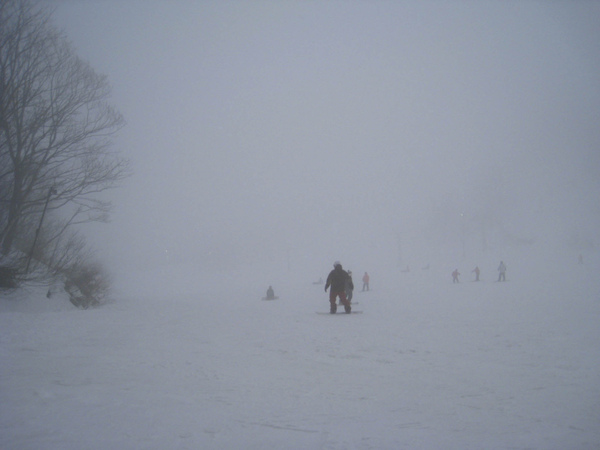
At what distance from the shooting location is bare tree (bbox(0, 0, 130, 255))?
12422 millimetres

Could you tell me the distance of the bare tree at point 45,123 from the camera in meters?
12.4

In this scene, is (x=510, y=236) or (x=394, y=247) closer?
(x=510, y=236)

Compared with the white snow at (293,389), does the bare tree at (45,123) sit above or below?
above

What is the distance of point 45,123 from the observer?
1377cm

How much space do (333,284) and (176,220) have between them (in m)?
181

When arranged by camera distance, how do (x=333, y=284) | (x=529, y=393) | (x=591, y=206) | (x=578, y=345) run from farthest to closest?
(x=591, y=206) < (x=333, y=284) < (x=578, y=345) < (x=529, y=393)

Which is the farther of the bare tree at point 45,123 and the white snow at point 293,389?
the bare tree at point 45,123

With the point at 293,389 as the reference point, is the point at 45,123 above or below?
above

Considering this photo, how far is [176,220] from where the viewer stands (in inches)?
7082

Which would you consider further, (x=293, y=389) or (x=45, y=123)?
(x=45, y=123)

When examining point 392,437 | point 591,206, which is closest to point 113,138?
point 392,437

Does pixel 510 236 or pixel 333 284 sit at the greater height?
pixel 510 236

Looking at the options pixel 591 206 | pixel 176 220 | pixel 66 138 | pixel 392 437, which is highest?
pixel 176 220

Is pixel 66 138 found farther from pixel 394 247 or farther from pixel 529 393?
pixel 394 247
